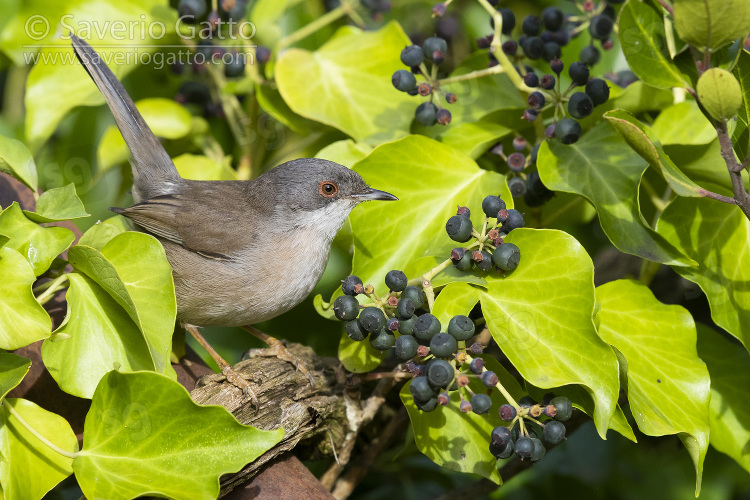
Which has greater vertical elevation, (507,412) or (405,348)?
(405,348)

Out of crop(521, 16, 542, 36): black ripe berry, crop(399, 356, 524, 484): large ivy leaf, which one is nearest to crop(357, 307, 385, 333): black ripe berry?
crop(399, 356, 524, 484): large ivy leaf

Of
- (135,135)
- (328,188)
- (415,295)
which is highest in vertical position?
(135,135)

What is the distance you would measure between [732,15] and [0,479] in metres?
2.62

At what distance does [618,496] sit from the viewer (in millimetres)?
3740

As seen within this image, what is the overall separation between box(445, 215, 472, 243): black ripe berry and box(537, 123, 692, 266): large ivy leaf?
50 centimetres

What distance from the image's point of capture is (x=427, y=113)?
9.78ft

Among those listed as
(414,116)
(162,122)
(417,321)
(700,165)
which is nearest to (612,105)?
(700,165)

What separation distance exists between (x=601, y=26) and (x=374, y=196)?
1289mm

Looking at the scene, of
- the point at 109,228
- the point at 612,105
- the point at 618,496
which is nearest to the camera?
the point at 109,228

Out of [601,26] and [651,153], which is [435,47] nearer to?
[601,26]

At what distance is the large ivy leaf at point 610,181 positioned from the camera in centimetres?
252

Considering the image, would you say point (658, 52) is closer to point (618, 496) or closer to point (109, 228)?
point (109, 228)

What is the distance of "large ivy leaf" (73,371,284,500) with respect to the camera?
1982 millimetres

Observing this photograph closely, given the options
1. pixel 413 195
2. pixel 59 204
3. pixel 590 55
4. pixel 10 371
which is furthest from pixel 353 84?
pixel 10 371
